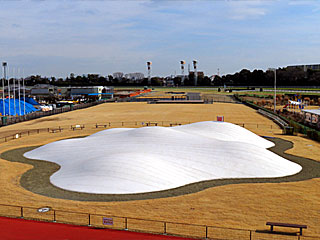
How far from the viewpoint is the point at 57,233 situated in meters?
21.0

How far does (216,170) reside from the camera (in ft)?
111

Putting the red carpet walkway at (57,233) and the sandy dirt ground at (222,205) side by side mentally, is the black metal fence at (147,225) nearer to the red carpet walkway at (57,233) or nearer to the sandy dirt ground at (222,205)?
the red carpet walkway at (57,233)

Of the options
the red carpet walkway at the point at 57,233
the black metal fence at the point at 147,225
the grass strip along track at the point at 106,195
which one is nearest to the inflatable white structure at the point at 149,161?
the grass strip along track at the point at 106,195

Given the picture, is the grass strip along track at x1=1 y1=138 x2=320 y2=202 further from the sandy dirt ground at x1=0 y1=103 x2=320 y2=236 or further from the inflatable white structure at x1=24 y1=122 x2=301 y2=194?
the sandy dirt ground at x1=0 y1=103 x2=320 y2=236

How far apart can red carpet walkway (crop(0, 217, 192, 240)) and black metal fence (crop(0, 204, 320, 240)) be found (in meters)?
0.59

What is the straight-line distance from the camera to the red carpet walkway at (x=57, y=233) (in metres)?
20.4


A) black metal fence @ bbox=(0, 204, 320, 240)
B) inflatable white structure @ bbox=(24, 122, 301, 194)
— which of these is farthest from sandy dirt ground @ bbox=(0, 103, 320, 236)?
inflatable white structure @ bbox=(24, 122, 301, 194)

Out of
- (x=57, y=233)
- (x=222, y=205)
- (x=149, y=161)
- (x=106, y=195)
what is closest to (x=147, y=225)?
(x=57, y=233)

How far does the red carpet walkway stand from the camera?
20391 mm

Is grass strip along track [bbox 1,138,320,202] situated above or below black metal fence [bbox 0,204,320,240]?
above

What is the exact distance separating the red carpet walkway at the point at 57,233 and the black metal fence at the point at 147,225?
0.59 m

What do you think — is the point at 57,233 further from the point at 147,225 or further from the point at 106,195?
the point at 106,195

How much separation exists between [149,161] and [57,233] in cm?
1347

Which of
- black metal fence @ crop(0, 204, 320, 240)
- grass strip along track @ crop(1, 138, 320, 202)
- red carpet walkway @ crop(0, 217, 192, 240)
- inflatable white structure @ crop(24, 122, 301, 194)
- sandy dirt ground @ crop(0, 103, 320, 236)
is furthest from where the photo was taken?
inflatable white structure @ crop(24, 122, 301, 194)
